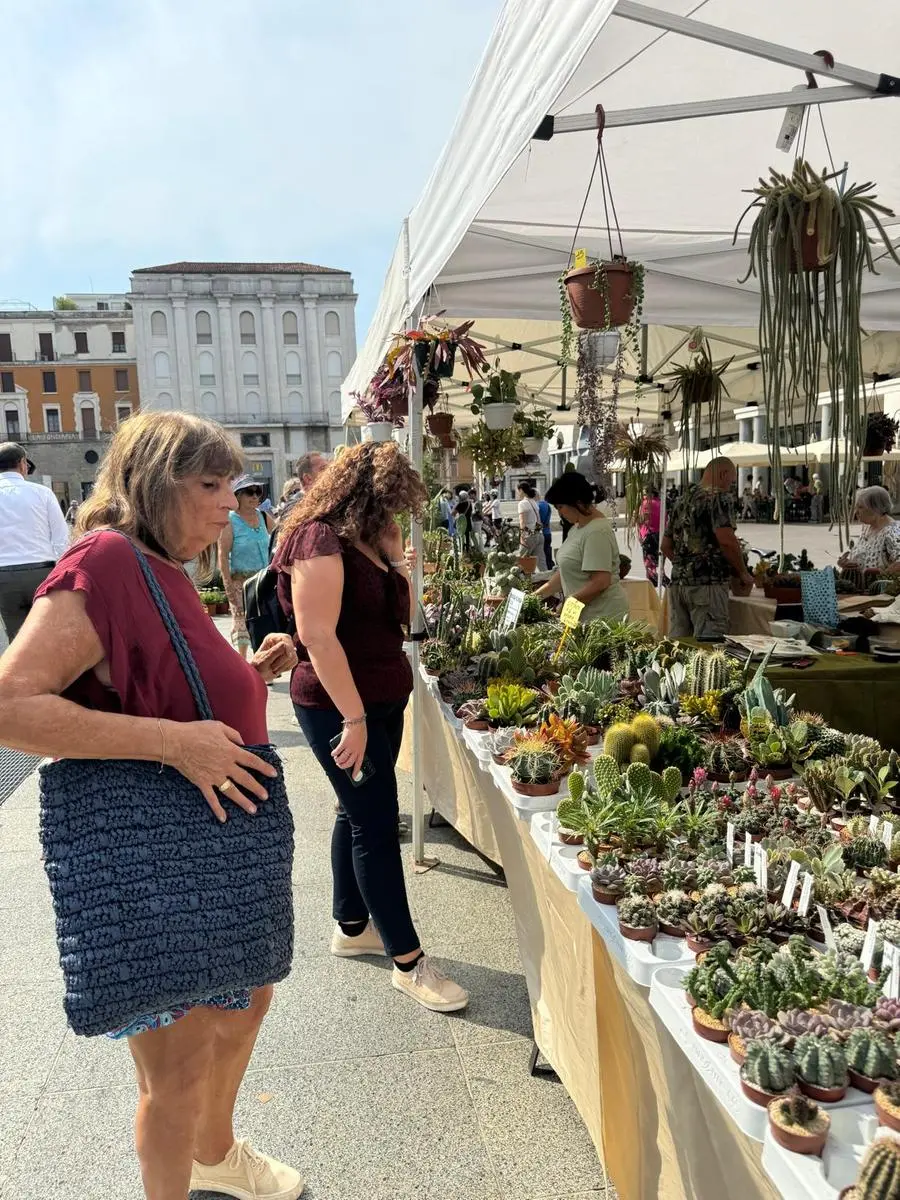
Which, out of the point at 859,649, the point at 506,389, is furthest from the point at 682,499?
the point at 859,649

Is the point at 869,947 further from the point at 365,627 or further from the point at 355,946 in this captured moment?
the point at 355,946

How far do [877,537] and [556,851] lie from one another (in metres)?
4.96

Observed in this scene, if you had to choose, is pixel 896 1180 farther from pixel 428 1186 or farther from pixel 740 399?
pixel 740 399

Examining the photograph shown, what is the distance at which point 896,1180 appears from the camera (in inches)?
33.1

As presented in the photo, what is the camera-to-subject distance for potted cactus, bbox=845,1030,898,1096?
41.2 inches

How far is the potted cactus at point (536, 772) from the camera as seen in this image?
2.15 m

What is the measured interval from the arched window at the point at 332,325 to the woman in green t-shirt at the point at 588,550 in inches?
2422

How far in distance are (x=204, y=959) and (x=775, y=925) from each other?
0.97 meters

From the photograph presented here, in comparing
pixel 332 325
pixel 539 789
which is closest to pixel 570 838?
pixel 539 789

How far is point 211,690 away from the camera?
4.68 ft

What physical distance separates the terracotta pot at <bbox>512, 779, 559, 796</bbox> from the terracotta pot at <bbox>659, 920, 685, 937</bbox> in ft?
2.27

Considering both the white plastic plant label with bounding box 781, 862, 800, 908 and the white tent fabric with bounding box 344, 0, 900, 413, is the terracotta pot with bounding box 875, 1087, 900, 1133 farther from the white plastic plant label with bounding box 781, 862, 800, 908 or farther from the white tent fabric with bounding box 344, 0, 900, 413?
the white tent fabric with bounding box 344, 0, 900, 413

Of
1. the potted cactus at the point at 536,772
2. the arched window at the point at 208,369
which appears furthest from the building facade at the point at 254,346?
the potted cactus at the point at 536,772

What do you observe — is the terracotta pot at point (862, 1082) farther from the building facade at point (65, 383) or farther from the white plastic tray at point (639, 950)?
the building facade at point (65, 383)
